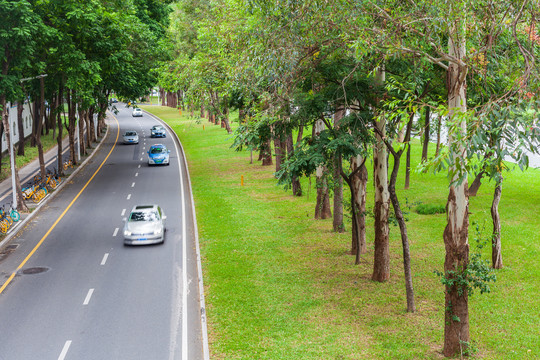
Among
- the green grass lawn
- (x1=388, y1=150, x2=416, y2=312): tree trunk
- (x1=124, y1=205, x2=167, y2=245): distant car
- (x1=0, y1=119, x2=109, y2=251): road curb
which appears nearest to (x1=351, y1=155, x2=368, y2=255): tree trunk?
the green grass lawn

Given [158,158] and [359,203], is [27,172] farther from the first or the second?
[359,203]

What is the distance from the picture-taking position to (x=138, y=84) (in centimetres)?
4503

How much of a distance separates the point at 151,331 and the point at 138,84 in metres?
32.5

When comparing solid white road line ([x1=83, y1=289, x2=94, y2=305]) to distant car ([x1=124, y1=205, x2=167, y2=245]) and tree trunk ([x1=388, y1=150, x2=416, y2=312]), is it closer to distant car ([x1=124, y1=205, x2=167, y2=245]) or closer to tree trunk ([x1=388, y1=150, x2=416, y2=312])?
distant car ([x1=124, y1=205, x2=167, y2=245])

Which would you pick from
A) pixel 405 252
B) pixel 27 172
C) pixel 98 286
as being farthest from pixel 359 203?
pixel 27 172

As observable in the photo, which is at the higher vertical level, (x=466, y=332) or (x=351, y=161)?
(x=351, y=161)

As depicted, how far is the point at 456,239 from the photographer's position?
40.9 ft

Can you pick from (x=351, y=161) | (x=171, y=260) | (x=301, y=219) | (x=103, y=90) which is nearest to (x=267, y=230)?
(x=301, y=219)

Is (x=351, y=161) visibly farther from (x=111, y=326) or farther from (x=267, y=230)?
(x=111, y=326)

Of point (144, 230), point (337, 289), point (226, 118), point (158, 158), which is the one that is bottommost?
point (337, 289)

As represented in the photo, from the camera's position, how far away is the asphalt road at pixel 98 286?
14812mm

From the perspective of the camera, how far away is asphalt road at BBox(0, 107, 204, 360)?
583 inches

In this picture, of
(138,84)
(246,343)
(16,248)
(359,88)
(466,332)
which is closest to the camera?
(466,332)

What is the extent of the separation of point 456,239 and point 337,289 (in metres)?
6.46
